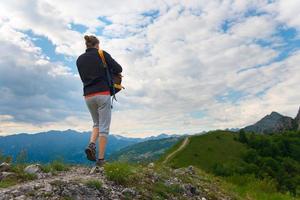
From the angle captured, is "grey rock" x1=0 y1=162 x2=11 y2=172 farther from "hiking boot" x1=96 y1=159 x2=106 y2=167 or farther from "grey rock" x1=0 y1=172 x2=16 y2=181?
"hiking boot" x1=96 y1=159 x2=106 y2=167

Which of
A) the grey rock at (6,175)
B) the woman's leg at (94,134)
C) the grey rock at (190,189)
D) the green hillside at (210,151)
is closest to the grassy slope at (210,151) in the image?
the green hillside at (210,151)

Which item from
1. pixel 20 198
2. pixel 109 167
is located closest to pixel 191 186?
pixel 109 167

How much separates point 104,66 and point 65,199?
4.76 meters

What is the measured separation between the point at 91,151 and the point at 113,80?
90.2 inches

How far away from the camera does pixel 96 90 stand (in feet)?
40.1

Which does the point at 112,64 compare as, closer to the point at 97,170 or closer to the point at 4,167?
the point at 97,170

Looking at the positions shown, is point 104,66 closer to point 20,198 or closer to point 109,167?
point 109,167

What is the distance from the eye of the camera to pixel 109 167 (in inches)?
439

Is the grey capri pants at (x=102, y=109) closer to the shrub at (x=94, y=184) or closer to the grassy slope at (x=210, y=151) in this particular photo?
the shrub at (x=94, y=184)

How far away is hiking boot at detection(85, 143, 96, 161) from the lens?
12.0 metres

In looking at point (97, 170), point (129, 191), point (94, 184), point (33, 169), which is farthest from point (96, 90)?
point (129, 191)

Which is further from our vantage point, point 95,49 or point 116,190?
point 95,49

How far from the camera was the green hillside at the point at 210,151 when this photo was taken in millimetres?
122331

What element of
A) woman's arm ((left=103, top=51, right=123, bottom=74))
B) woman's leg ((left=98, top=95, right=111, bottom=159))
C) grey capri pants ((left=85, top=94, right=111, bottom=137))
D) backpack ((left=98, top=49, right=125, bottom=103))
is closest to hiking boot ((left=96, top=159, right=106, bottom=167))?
woman's leg ((left=98, top=95, right=111, bottom=159))
